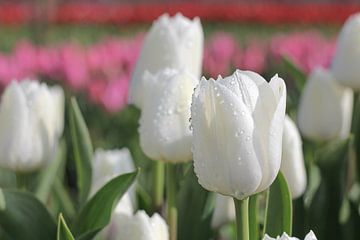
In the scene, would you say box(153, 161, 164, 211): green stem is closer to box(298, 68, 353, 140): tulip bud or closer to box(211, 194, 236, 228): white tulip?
box(211, 194, 236, 228): white tulip

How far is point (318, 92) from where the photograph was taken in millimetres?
1682

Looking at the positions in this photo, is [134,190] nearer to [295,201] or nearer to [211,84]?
[295,201]

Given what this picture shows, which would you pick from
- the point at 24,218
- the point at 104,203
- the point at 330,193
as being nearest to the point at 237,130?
the point at 104,203

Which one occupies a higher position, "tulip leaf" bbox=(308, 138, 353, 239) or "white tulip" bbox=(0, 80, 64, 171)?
"white tulip" bbox=(0, 80, 64, 171)

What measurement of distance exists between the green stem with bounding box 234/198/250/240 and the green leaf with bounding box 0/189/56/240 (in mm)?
407

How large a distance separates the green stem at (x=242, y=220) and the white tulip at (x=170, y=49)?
0.50m

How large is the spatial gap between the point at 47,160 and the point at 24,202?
23 cm

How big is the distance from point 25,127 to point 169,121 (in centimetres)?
32

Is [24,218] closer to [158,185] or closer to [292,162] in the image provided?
[158,185]

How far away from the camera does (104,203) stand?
4.23 feet

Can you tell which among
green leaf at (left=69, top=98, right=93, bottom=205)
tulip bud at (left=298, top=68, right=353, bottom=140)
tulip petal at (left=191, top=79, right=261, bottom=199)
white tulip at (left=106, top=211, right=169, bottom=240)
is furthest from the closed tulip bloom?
tulip bud at (left=298, top=68, right=353, bottom=140)

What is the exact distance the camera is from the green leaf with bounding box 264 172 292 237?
118 centimetres

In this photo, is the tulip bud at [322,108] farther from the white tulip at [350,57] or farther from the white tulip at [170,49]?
the white tulip at [170,49]

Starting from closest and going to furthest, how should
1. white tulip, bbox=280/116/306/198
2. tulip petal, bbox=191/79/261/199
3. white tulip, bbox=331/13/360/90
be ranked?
tulip petal, bbox=191/79/261/199
white tulip, bbox=280/116/306/198
white tulip, bbox=331/13/360/90
